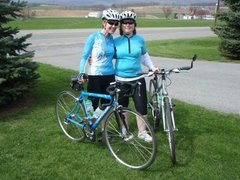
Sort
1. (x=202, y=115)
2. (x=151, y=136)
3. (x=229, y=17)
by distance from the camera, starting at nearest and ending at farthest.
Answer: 1. (x=151, y=136)
2. (x=202, y=115)
3. (x=229, y=17)

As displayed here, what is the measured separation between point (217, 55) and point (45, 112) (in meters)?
11.2

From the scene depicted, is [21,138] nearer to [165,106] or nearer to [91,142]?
[91,142]

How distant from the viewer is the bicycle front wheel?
4.80 metres

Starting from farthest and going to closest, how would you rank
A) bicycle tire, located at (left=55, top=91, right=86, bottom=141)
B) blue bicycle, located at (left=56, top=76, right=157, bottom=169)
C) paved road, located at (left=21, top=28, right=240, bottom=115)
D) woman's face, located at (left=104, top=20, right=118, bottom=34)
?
paved road, located at (left=21, top=28, right=240, bottom=115) < bicycle tire, located at (left=55, top=91, right=86, bottom=141) < woman's face, located at (left=104, top=20, right=118, bottom=34) < blue bicycle, located at (left=56, top=76, right=157, bottom=169)

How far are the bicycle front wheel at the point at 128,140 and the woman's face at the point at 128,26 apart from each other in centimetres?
111

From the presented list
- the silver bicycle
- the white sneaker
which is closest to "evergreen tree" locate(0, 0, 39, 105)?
the silver bicycle

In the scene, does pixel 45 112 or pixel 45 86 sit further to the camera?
pixel 45 86

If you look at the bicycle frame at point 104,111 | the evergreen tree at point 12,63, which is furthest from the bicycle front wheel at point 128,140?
→ the evergreen tree at point 12,63

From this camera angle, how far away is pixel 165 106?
194 inches

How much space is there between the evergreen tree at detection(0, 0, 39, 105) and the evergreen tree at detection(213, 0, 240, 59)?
10523mm

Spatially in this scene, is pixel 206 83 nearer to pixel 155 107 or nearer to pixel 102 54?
pixel 155 107

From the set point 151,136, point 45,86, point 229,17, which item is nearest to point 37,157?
point 151,136

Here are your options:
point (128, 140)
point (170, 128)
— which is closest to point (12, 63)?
point (128, 140)

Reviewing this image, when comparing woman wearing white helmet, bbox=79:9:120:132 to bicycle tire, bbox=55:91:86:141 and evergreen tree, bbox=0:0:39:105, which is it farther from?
evergreen tree, bbox=0:0:39:105
